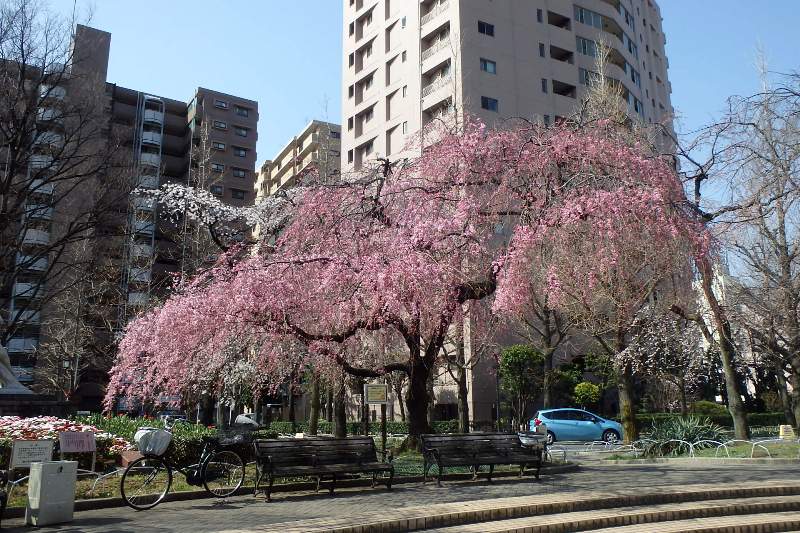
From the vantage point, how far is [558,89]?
4541 centimetres

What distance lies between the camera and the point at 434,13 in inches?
1734

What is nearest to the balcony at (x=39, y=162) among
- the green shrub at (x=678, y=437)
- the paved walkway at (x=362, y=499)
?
the paved walkway at (x=362, y=499)

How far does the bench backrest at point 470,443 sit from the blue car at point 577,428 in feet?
45.3

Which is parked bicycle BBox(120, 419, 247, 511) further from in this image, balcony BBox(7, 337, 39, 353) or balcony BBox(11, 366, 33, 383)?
balcony BBox(7, 337, 39, 353)

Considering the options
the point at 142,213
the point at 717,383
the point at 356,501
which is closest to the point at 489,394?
the point at 717,383

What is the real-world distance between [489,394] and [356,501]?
2696 centimetres

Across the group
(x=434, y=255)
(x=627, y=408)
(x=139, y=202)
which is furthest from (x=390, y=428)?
(x=434, y=255)

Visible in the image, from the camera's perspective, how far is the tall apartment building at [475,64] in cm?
4044

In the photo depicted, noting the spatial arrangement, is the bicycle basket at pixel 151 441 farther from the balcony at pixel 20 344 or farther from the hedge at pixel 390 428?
the balcony at pixel 20 344

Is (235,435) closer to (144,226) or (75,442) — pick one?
(75,442)

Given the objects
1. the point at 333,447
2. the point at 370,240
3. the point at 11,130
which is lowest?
the point at 333,447

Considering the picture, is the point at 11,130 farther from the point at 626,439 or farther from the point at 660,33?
the point at 660,33

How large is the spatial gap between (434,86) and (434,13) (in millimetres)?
6129

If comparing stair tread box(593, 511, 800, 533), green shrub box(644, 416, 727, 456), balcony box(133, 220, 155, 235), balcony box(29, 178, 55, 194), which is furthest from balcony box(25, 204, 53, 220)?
green shrub box(644, 416, 727, 456)
